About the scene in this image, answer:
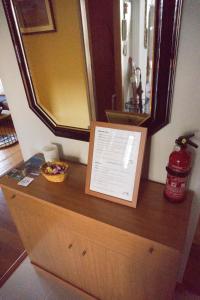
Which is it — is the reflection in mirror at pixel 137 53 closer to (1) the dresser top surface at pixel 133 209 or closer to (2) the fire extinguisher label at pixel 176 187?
(2) the fire extinguisher label at pixel 176 187

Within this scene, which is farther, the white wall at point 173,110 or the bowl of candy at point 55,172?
the bowl of candy at point 55,172

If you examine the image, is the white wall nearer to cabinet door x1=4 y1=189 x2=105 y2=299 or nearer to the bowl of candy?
the bowl of candy

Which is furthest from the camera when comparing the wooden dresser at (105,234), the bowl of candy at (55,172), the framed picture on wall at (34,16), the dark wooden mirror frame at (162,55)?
the bowl of candy at (55,172)

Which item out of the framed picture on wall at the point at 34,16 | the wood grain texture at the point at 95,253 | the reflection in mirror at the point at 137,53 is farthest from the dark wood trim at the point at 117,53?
the wood grain texture at the point at 95,253

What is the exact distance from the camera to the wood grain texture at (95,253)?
774 millimetres

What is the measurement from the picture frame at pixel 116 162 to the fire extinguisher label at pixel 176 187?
13cm

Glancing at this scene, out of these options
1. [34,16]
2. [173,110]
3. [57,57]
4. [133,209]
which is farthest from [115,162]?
[34,16]

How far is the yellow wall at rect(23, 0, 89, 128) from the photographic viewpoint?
0.88 metres

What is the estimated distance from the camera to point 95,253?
95cm

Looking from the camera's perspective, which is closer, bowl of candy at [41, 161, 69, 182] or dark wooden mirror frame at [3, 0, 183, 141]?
dark wooden mirror frame at [3, 0, 183, 141]

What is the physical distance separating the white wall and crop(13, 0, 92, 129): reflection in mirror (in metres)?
0.10

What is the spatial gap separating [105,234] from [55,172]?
41 centimetres

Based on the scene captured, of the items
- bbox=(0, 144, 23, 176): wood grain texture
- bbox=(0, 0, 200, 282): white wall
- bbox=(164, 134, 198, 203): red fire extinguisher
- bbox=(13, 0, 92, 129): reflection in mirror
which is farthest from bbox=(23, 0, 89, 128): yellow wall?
bbox=(0, 144, 23, 176): wood grain texture

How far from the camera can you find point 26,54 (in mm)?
988
